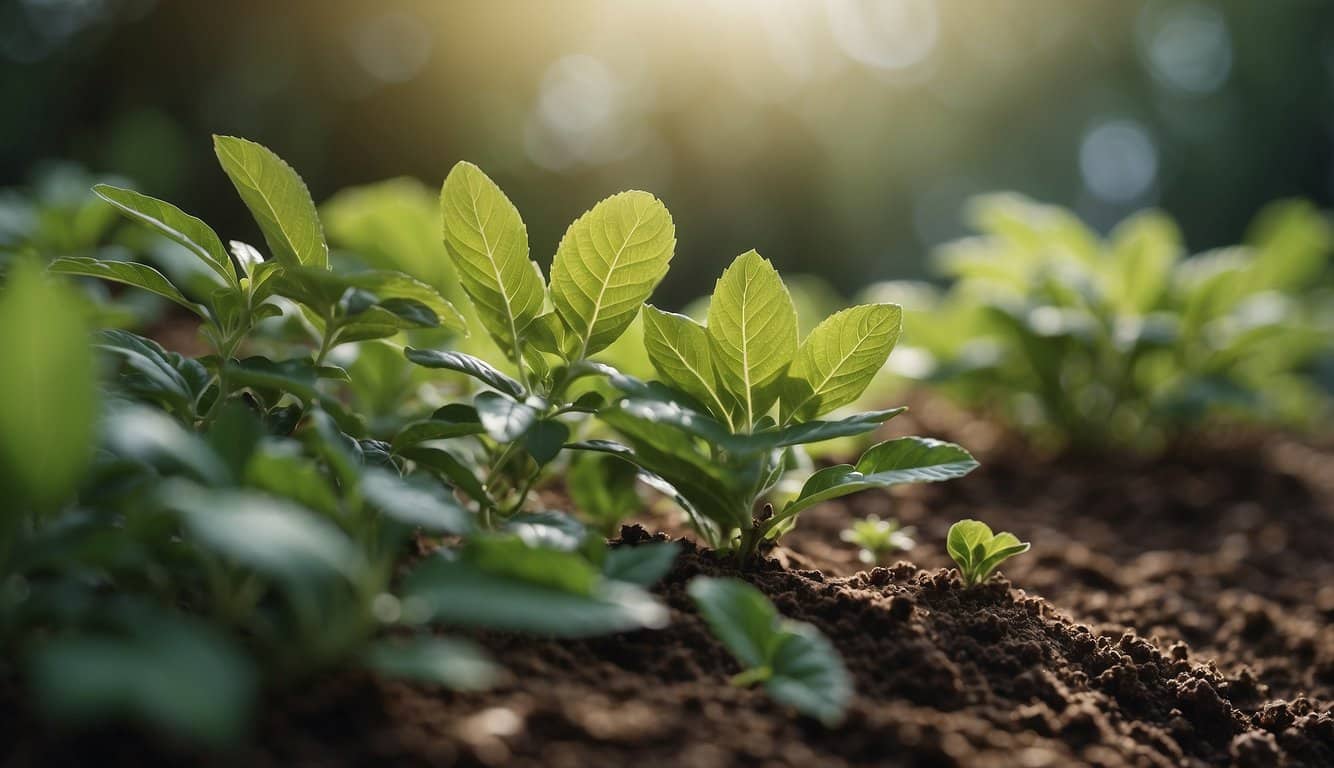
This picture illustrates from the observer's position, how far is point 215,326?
1179mm

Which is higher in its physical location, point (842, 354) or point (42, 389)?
point (842, 354)

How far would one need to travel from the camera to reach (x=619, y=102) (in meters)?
4.04

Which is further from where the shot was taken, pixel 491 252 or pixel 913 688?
pixel 491 252

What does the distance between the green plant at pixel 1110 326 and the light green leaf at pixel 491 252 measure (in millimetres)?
1540

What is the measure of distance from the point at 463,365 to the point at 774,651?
1.52 feet

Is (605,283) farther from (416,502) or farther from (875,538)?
(875,538)

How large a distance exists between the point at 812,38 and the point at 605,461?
3768 millimetres

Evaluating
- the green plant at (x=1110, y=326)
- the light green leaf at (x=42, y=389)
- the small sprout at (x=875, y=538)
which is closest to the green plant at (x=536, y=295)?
the light green leaf at (x=42, y=389)

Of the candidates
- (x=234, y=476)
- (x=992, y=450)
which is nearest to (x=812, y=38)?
(x=992, y=450)

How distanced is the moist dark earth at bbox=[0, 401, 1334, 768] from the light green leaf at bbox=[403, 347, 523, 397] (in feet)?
0.83

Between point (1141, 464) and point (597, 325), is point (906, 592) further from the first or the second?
point (1141, 464)

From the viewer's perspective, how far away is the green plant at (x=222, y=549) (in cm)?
63

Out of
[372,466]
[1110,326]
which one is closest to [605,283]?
[372,466]

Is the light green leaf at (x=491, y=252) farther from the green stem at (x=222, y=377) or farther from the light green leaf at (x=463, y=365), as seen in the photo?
the green stem at (x=222, y=377)
